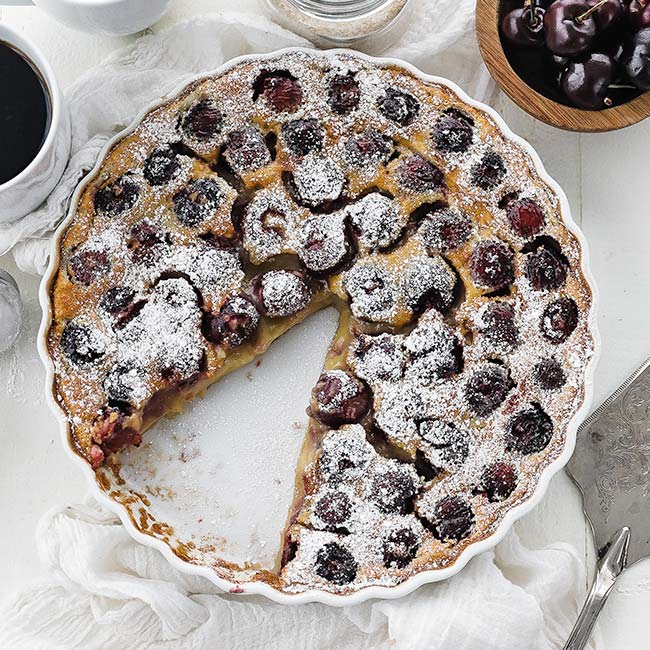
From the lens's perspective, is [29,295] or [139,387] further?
[29,295]

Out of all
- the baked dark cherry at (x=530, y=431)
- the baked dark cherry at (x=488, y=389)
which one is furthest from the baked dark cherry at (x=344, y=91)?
the baked dark cherry at (x=530, y=431)

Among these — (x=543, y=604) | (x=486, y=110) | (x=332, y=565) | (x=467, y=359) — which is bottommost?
(x=543, y=604)

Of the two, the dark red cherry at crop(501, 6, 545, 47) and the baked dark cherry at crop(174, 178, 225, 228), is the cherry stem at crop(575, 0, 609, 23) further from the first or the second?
the baked dark cherry at crop(174, 178, 225, 228)

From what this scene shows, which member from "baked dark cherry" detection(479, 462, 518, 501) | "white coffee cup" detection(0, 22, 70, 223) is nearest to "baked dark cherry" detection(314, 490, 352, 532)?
"baked dark cherry" detection(479, 462, 518, 501)

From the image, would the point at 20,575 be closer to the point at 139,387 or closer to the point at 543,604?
the point at 139,387

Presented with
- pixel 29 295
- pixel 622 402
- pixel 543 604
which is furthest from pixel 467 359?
pixel 29 295

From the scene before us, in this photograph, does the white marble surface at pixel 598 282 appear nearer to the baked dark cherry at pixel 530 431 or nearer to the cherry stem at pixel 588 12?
the baked dark cherry at pixel 530 431
